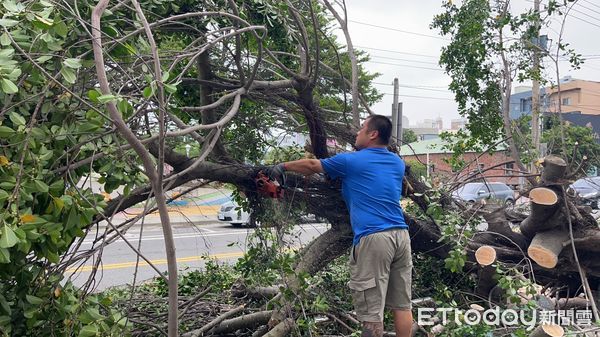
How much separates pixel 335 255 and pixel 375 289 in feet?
4.02

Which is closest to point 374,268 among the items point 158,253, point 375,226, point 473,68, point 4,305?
point 375,226

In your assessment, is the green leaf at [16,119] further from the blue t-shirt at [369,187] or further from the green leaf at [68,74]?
the blue t-shirt at [369,187]

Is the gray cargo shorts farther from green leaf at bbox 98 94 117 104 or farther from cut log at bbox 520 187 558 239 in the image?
green leaf at bbox 98 94 117 104

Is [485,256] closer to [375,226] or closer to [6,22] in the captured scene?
[375,226]

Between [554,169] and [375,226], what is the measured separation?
169 cm

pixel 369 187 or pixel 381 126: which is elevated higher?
pixel 381 126

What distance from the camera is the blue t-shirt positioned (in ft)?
10.9

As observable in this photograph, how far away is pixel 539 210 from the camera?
4.15 m

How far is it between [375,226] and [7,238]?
210 centimetres

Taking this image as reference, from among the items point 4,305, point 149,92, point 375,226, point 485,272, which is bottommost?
point 485,272

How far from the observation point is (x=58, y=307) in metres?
2.29

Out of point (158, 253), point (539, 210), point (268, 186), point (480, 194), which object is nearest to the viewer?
point (268, 186)

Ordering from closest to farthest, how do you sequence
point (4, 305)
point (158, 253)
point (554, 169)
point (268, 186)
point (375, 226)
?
point (4, 305) < point (375, 226) < point (268, 186) < point (554, 169) < point (158, 253)

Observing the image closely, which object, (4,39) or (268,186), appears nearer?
(4,39)
